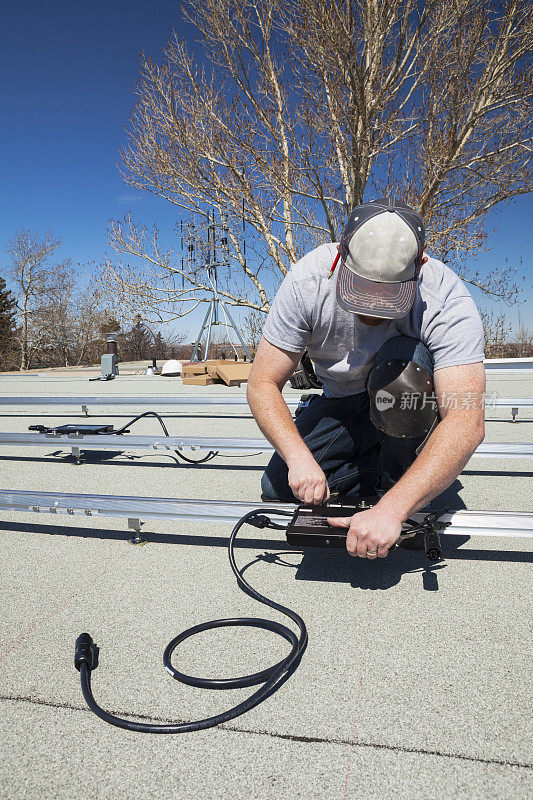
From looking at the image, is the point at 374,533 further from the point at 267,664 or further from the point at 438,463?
the point at 267,664

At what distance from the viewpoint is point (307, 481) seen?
5.12 feet

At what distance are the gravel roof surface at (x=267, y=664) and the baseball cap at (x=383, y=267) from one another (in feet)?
2.99

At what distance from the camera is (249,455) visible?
3.92 metres

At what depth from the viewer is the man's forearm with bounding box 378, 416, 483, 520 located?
1.40 meters

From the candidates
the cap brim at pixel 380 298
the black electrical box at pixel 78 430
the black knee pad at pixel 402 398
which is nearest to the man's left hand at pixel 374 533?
the black knee pad at pixel 402 398

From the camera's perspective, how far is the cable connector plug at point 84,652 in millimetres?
1246

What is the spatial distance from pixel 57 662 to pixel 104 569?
0.55 meters

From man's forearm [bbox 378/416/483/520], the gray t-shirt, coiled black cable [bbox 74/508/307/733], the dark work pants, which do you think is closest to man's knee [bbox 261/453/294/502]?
→ the dark work pants

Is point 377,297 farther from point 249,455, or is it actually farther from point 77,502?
point 249,455

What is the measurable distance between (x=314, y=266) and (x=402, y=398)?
54 cm

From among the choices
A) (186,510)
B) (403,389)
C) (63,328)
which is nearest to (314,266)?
(403,389)

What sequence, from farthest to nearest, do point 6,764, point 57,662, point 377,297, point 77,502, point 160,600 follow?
point 77,502 → point 160,600 → point 377,297 → point 57,662 → point 6,764

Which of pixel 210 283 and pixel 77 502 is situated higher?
pixel 210 283

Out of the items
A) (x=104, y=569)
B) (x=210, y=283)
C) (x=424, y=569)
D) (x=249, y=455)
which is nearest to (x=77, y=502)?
(x=104, y=569)
